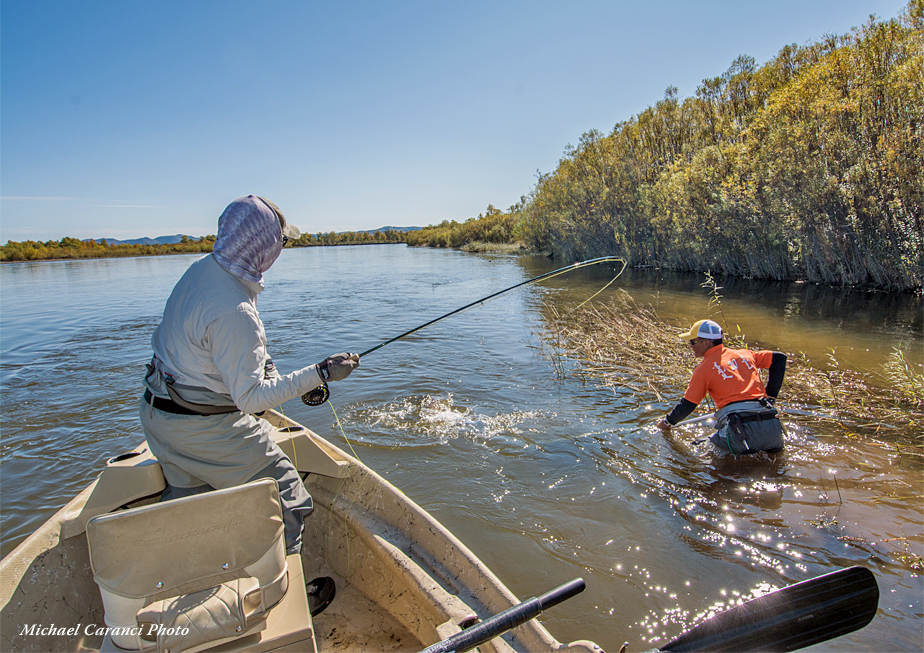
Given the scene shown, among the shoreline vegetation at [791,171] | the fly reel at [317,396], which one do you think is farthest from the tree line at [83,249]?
the fly reel at [317,396]

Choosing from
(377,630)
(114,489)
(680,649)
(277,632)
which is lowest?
(377,630)

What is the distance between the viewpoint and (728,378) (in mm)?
5059

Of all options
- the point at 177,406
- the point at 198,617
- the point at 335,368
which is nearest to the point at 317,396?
the point at 335,368

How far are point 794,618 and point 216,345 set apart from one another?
333 cm

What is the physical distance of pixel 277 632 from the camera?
84.3 inches

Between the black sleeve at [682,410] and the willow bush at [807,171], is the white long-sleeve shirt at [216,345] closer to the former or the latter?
the black sleeve at [682,410]

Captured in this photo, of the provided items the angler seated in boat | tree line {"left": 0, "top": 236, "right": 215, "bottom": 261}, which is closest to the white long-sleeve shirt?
the angler seated in boat

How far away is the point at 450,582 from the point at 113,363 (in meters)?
12.4

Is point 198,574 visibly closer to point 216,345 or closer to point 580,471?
point 216,345

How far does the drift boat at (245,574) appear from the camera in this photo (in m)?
2.00

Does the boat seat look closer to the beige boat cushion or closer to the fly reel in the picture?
the beige boat cushion

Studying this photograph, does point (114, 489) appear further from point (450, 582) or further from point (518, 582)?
point (518, 582)

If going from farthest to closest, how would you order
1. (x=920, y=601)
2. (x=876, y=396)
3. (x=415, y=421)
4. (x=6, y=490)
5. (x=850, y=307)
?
(x=850, y=307) < (x=415, y=421) < (x=876, y=396) < (x=6, y=490) < (x=920, y=601)

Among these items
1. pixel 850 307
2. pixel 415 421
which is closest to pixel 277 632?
pixel 415 421
